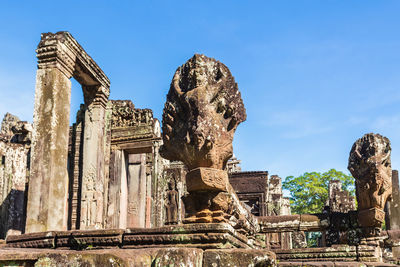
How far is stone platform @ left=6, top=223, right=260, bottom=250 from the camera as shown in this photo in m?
3.26

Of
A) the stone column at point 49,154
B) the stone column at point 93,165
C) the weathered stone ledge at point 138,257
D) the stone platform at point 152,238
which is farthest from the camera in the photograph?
the stone column at point 93,165

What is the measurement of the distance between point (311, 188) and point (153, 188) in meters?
25.2

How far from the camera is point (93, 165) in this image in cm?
1086

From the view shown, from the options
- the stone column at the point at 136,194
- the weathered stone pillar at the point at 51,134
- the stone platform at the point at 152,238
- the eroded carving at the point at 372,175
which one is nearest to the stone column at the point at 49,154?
the weathered stone pillar at the point at 51,134

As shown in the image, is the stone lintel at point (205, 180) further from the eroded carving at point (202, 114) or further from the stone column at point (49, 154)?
the stone column at point (49, 154)

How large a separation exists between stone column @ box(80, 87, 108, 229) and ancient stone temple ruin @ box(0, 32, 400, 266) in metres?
0.03

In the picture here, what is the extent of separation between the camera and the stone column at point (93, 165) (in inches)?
408

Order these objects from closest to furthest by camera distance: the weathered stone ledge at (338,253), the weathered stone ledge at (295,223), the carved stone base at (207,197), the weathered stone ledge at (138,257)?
the weathered stone ledge at (138,257), the carved stone base at (207,197), the weathered stone ledge at (338,253), the weathered stone ledge at (295,223)


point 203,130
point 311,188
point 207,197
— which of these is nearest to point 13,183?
point 207,197

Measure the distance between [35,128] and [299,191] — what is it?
30.0 m

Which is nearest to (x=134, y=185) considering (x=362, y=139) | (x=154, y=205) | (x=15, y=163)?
(x=154, y=205)

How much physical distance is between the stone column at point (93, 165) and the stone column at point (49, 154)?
85.5 inches

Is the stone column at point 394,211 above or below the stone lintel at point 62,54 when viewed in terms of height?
below

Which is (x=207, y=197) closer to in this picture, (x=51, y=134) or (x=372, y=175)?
(x=372, y=175)
